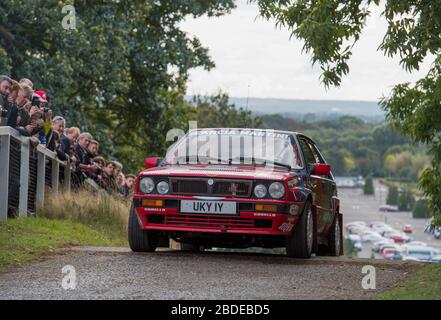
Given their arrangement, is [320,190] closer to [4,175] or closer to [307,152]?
[307,152]

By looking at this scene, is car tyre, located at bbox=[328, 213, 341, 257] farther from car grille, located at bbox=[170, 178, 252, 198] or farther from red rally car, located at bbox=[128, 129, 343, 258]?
car grille, located at bbox=[170, 178, 252, 198]

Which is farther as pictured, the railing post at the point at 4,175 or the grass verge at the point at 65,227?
the railing post at the point at 4,175

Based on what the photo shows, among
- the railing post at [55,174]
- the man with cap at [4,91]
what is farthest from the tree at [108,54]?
the man with cap at [4,91]

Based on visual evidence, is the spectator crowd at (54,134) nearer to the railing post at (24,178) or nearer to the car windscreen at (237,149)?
the railing post at (24,178)

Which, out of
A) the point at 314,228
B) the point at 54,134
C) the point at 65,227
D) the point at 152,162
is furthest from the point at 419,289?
the point at 54,134

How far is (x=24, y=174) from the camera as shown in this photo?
638 inches

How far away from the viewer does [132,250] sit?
1290 centimetres

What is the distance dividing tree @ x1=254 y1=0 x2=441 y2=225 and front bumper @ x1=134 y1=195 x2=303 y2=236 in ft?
7.14

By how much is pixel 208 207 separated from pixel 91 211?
599 cm

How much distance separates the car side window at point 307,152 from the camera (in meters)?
13.8

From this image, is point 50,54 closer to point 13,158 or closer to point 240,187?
point 13,158

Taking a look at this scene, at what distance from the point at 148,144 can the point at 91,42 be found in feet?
29.0

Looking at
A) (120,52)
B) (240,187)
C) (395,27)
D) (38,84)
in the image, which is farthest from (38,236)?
(120,52)

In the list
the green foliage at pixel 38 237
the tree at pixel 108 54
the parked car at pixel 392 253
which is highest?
the tree at pixel 108 54
